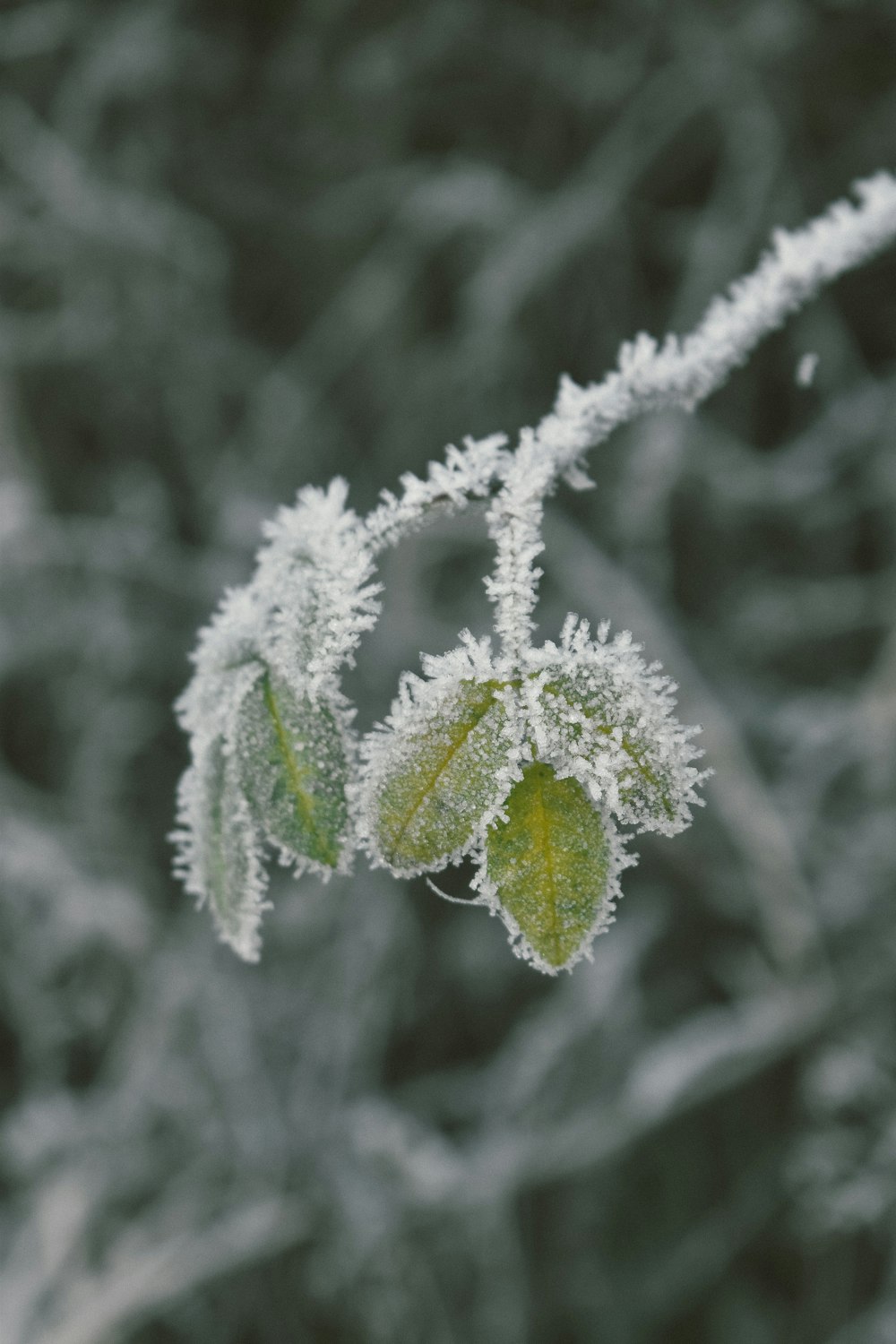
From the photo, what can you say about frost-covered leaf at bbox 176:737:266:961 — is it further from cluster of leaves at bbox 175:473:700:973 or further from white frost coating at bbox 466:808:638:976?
white frost coating at bbox 466:808:638:976

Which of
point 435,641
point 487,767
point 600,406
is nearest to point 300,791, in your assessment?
point 487,767

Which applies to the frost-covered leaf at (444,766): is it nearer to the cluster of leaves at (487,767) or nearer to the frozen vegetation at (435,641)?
the cluster of leaves at (487,767)

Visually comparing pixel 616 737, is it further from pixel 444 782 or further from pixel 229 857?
pixel 229 857

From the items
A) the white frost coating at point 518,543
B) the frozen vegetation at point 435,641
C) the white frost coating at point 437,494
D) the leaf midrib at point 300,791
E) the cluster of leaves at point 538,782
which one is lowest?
the cluster of leaves at point 538,782

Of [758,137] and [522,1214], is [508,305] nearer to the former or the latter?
[758,137]

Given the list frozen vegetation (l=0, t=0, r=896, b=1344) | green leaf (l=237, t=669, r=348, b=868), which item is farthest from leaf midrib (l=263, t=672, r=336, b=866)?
frozen vegetation (l=0, t=0, r=896, b=1344)

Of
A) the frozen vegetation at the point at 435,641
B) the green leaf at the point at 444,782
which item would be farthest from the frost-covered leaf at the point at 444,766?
the frozen vegetation at the point at 435,641
